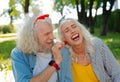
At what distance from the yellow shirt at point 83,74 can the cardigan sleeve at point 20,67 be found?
56cm

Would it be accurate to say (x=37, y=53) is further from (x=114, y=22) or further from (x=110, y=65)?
(x=114, y=22)

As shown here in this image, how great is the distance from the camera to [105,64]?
4336 millimetres

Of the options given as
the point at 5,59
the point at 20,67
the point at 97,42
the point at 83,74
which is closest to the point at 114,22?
the point at 5,59

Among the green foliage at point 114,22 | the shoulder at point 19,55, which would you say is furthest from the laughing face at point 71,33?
the green foliage at point 114,22

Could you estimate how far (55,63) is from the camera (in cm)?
379

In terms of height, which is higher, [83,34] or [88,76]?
[83,34]

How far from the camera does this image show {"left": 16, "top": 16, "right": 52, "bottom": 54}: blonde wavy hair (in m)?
3.92

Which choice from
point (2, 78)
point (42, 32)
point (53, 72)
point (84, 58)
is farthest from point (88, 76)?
point (2, 78)

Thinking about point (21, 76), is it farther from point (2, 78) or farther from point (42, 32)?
point (2, 78)

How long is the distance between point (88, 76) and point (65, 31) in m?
0.56

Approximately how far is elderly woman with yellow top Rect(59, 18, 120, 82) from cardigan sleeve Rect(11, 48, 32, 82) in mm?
531

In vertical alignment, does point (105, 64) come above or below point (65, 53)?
below

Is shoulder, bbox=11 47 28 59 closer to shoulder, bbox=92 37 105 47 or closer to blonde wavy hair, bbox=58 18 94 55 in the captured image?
blonde wavy hair, bbox=58 18 94 55

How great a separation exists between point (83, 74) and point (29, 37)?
0.76m
